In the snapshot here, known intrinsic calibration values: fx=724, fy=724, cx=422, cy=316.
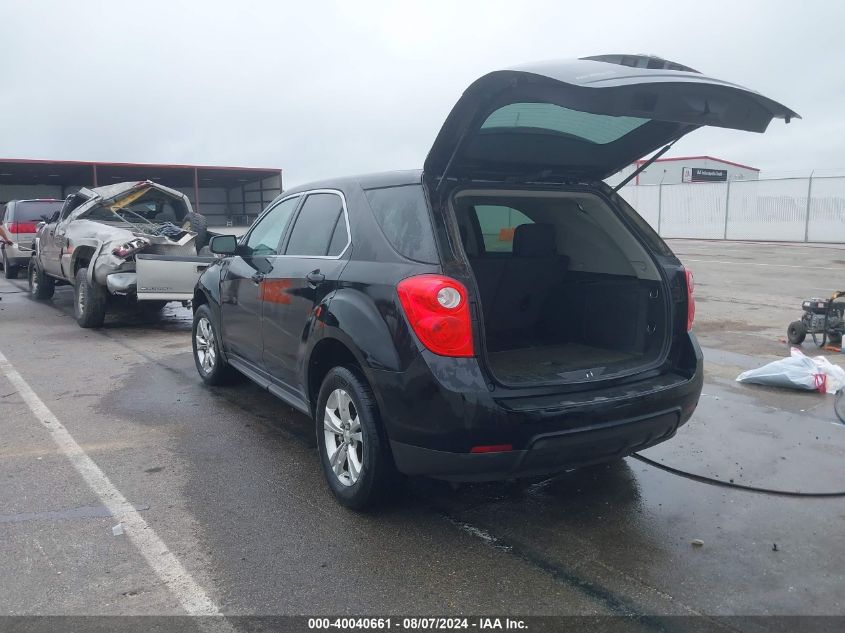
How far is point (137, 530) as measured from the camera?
3633 mm

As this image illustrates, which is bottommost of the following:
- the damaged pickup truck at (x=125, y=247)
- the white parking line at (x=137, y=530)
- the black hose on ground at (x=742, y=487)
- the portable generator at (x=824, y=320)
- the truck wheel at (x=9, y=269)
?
the white parking line at (x=137, y=530)

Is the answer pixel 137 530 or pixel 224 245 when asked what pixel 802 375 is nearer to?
pixel 224 245

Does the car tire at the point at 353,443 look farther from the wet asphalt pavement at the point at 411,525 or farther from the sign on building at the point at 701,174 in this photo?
the sign on building at the point at 701,174

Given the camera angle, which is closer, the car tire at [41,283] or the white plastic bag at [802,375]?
the white plastic bag at [802,375]

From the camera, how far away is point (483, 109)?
326cm

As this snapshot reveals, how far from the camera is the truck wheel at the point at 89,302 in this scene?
9.38 metres

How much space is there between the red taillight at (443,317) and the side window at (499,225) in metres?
1.34

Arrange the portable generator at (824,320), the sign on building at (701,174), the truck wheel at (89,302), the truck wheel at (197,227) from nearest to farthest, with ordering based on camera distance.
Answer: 1. the portable generator at (824,320)
2. the truck wheel at (89,302)
3. the truck wheel at (197,227)
4. the sign on building at (701,174)

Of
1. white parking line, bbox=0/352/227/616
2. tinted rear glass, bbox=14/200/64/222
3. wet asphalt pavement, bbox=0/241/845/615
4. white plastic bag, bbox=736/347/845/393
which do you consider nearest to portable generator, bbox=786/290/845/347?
white plastic bag, bbox=736/347/845/393

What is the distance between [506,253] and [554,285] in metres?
0.42

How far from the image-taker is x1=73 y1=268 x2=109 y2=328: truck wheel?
938cm

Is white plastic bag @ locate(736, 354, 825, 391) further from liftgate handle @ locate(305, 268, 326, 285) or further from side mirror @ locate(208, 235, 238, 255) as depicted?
side mirror @ locate(208, 235, 238, 255)

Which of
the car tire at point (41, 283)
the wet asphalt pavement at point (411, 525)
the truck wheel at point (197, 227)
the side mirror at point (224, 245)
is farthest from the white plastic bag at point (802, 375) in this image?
the car tire at point (41, 283)

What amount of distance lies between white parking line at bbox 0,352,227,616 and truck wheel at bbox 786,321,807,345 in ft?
22.3
